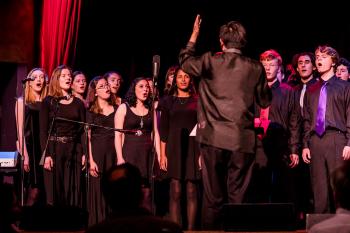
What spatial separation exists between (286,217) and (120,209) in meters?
2.46

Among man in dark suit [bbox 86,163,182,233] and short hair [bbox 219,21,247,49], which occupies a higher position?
short hair [bbox 219,21,247,49]

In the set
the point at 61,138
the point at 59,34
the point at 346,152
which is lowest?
the point at 346,152

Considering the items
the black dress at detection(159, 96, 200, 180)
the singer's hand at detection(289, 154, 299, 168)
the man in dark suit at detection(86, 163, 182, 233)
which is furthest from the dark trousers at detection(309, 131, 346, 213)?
the man in dark suit at detection(86, 163, 182, 233)

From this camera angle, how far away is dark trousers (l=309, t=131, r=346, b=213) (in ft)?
24.4

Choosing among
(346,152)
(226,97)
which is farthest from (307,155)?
(226,97)

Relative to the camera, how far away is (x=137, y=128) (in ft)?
27.2

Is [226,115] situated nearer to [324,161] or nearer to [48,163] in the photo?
[324,161]

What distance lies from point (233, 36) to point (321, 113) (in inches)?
81.3

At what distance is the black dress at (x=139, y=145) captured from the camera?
8273 mm

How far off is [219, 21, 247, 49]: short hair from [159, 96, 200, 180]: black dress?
195cm

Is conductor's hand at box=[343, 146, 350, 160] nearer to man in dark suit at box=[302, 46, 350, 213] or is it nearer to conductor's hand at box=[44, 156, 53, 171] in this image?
man in dark suit at box=[302, 46, 350, 213]

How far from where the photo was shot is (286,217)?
5559mm

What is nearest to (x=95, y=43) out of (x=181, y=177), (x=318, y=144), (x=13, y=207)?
(x=181, y=177)

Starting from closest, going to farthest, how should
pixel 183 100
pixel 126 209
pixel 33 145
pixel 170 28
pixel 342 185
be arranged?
1. pixel 342 185
2. pixel 126 209
3. pixel 183 100
4. pixel 33 145
5. pixel 170 28
